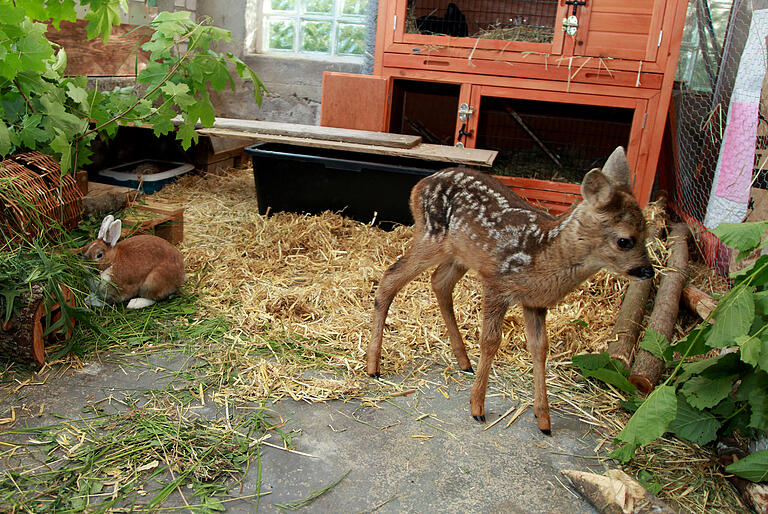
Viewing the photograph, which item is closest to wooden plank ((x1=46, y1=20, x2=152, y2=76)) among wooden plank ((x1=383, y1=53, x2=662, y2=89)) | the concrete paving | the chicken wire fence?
wooden plank ((x1=383, y1=53, x2=662, y2=89))

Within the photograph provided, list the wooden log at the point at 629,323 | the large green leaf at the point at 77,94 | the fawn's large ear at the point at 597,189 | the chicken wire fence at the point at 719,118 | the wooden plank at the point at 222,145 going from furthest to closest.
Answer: the wooden plank at the point at 222,145 → the chicken wire fence at the point at 719,118 → the large green leaf at the point at 77,94 → the wooden log at the point at 629,323 → the fawn's large ear at the point at 597,189

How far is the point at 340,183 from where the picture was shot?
5.73m

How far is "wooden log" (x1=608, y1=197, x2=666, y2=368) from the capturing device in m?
3.79

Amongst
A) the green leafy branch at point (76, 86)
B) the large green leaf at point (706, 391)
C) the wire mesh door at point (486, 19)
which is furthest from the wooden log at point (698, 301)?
the green leafy branch at point (76, 86)

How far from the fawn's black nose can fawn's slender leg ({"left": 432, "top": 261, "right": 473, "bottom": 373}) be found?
975mm

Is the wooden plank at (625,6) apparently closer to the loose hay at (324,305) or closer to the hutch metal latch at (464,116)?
the hutch metal latch at (464,116)

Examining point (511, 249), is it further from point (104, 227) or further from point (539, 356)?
point (104, 227)

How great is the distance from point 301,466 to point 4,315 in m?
1.77

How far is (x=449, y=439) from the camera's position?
313cm

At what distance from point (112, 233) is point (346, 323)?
158cm

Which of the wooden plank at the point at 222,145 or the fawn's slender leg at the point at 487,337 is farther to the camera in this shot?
the wooden plank at the point at 222,145

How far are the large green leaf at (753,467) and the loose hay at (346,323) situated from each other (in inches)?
6.8

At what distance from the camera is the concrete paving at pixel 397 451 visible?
8.77 feet

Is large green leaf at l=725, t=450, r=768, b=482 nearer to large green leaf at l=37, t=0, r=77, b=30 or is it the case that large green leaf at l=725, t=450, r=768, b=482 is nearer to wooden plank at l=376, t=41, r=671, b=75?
wooden plank at l=376, t=41, r=671, b=75
